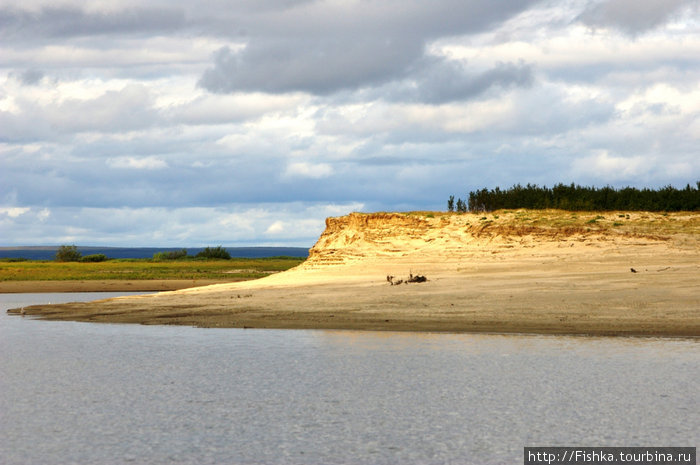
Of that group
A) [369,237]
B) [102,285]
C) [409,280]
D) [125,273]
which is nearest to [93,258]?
[125,273]

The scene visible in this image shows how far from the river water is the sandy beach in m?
3.20

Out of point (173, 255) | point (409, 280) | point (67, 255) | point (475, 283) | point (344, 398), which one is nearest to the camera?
point (344, 398)

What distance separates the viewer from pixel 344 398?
1366cm

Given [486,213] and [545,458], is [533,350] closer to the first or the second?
[545,458]

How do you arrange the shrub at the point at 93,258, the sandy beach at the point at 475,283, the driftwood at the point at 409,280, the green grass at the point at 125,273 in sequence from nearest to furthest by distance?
the sandy beach at the point at 475,283
the driftwood at the point at 409,280
the green grass at the point at 125,273
the shrub at the point at 93,258

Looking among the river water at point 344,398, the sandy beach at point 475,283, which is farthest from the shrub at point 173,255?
the river water at point 344,398

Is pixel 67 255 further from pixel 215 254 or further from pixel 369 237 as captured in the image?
pixel 369 237

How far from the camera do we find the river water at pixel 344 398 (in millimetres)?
10391

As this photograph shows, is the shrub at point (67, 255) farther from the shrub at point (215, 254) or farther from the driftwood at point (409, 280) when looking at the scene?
the driftwood at point (409, 280)

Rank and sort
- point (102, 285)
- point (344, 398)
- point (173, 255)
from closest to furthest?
point (344, 398)
point (102, 285)
point (173, 255)

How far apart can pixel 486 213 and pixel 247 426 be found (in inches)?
1170

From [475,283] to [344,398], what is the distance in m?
17.4

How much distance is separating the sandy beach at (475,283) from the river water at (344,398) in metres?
3.20

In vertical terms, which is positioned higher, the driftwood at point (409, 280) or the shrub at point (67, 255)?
the shrub at point (67, 255)
